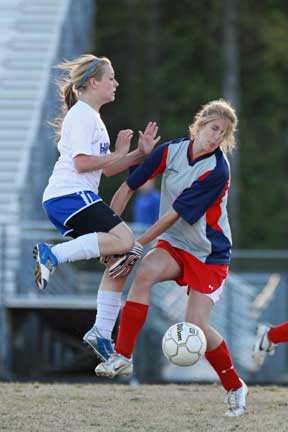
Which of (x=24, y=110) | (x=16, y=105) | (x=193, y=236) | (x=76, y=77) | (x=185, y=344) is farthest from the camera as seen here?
(x=16, y=105)

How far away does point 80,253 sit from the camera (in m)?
7.02

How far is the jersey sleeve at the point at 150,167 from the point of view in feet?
23.6

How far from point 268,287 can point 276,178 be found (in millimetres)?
13597

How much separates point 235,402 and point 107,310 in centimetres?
94

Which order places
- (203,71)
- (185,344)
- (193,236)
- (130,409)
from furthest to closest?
(203,71), (130,409), (193,236), (185,344)

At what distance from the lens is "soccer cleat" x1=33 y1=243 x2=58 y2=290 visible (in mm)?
6953

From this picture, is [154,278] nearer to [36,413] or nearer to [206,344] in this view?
[206,344]

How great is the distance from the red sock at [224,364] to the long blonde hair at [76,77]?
1.63m

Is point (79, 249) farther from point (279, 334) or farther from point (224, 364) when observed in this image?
point (279, 334)

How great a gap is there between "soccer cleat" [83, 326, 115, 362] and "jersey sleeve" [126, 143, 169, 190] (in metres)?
0.91

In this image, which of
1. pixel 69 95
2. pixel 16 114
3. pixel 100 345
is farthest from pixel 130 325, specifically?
pixel 16 114

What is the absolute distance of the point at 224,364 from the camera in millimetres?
7188

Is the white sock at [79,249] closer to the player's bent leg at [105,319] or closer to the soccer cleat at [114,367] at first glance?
the player's bent leg at [105,319]

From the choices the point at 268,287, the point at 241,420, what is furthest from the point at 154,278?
the point at 268,287
